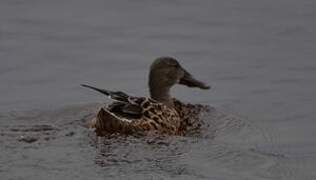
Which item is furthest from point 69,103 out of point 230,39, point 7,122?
point 230,39

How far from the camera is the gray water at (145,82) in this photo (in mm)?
9938

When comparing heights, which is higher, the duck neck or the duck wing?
the duck wing

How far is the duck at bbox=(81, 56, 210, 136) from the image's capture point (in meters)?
11.0

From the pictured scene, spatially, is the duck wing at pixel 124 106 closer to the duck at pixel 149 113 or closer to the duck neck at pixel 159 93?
the duck at pixel 149 113

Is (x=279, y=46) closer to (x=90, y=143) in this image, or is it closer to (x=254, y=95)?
(x=254, y=95)

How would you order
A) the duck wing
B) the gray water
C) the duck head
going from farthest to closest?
the duck head, the duck wing, the gray water

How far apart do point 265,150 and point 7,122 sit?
2.81m

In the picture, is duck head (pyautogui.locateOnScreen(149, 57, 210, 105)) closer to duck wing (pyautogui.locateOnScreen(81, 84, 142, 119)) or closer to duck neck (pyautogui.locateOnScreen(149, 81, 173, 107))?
duck neck (pyautogui.locateOnScreen(149, 81, 173, 107))

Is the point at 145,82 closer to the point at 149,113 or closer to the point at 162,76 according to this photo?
the point at 162,76

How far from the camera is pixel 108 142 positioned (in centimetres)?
1075

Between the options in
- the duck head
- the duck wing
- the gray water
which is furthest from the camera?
the duck head

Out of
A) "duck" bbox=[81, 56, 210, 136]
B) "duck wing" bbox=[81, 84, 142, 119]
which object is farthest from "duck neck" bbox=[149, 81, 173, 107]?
"duck wing" bbox=[81, 84, 142, 119]

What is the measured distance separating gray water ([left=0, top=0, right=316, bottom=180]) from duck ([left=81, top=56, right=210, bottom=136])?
22 cm

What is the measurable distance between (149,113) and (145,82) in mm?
3067
